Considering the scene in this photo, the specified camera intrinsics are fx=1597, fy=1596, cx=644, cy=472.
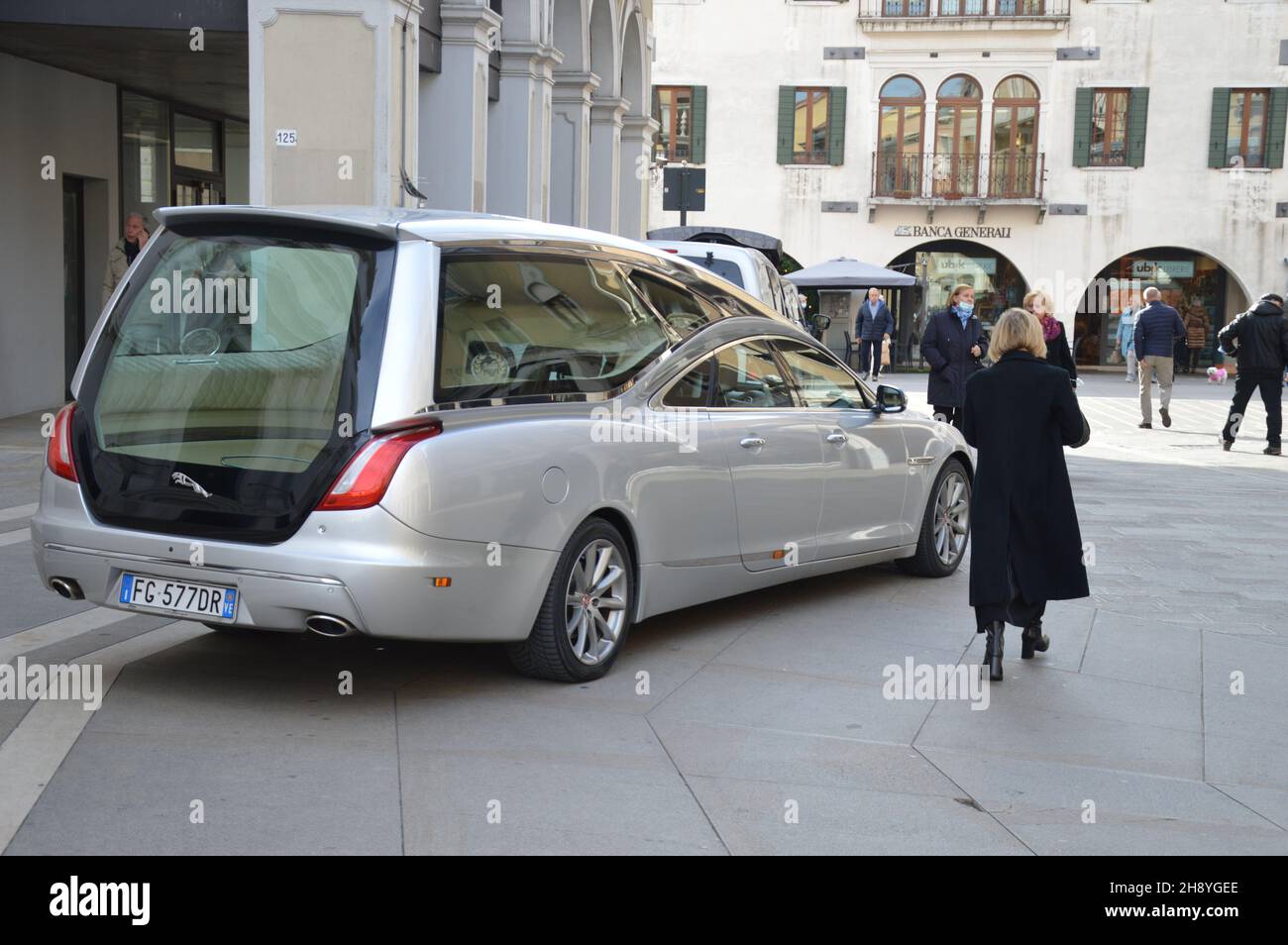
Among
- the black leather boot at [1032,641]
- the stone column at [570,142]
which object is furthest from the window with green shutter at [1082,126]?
the black leather boot at [1032,641]

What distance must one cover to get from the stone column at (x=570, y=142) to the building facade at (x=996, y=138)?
1749 cm

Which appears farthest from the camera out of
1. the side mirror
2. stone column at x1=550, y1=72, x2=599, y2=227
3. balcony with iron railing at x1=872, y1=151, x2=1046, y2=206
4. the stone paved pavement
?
balcony with iron railing at x1=872, y1=151, x2=1046, y2=206

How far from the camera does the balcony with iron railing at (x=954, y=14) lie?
3872cm

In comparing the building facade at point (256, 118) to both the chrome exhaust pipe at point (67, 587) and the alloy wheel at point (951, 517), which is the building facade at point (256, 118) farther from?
the chrome exhaust pipe at point (67, 587)

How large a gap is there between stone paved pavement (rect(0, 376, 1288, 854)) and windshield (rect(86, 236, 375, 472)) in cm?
95

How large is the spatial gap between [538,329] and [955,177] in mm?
35223

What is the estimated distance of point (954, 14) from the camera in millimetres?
39188

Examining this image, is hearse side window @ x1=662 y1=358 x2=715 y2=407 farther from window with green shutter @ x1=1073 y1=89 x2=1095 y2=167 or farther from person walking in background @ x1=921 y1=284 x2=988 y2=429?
window with green shutter @ x1=1073 y1=89 x2=1095 y2=167

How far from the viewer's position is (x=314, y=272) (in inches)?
224

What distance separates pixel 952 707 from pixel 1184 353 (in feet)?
116

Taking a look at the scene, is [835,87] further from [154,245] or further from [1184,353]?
[154,245]

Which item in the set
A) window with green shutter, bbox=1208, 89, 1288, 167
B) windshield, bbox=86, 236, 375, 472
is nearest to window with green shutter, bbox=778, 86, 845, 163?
window with green shutter, bbox=1208, 89, 1288, 167

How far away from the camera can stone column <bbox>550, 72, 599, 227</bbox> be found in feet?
71.4
